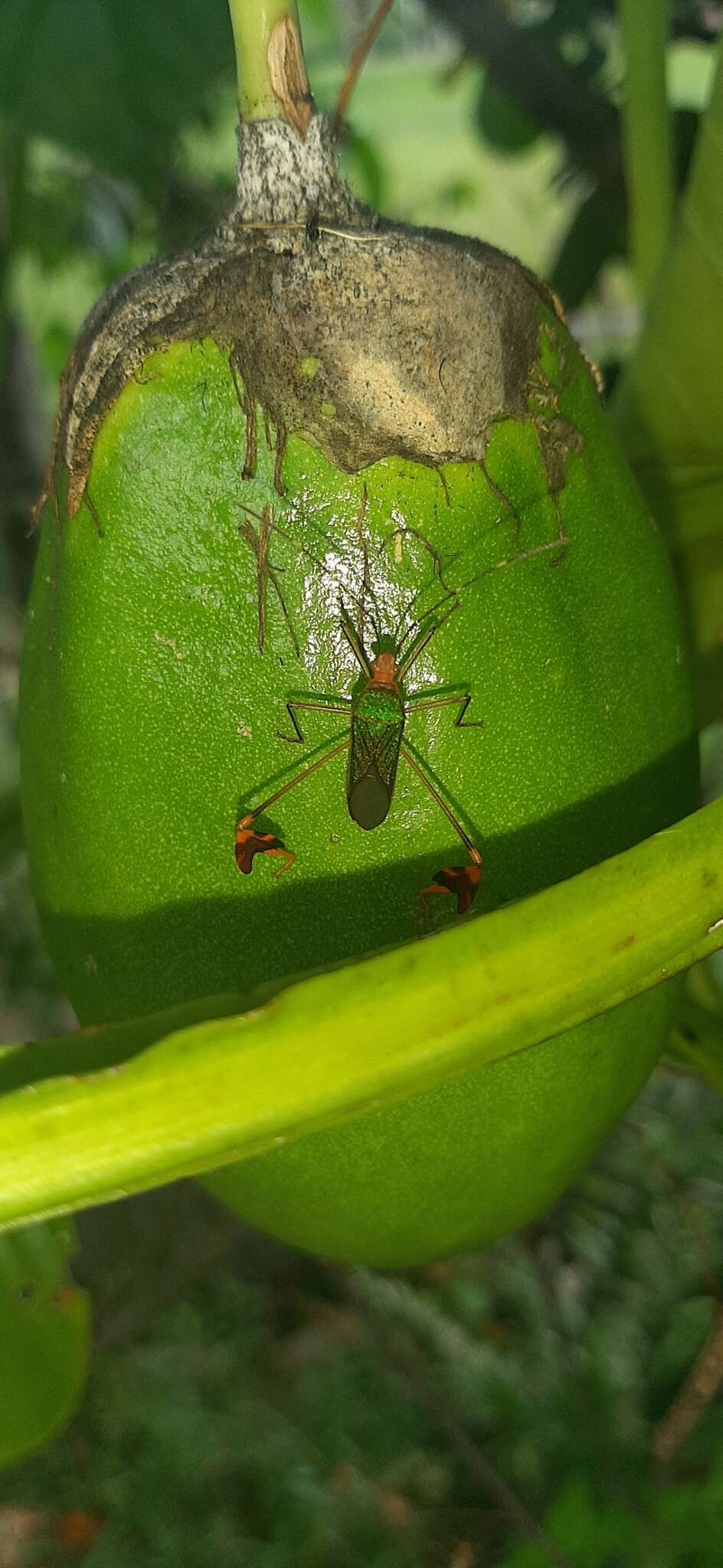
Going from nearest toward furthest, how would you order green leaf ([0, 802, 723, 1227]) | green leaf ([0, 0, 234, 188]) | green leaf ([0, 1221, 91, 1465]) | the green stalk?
green leaf ([0, 802, 723, 1227]) → the green stalk → green leaf ([0, 1221, 91, 1465]) → green leaf ([0, 0, 234, 188])

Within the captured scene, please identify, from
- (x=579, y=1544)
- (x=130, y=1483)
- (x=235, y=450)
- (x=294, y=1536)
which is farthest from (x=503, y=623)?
(x=130, y=1483)

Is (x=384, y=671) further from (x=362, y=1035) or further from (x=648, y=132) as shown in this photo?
(x=648, y=132)

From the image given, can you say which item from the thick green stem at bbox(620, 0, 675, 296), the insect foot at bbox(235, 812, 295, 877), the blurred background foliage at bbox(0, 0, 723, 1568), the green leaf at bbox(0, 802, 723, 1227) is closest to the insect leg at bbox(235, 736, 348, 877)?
the insect foot at bbox(235, 812, 295, 877)

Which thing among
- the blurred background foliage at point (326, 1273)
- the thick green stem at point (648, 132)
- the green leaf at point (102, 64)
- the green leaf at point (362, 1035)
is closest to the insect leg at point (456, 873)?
the green leaf at point (362, 1035)

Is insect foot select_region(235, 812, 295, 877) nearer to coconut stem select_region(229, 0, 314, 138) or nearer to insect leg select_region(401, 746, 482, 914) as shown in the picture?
insect leg select_region(401, 746, 482, 914)

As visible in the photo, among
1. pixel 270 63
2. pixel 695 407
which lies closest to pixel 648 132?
pixel 695 407

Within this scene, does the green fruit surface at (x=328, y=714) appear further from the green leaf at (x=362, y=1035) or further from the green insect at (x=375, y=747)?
the green leaf at (x=362, y=1035)
